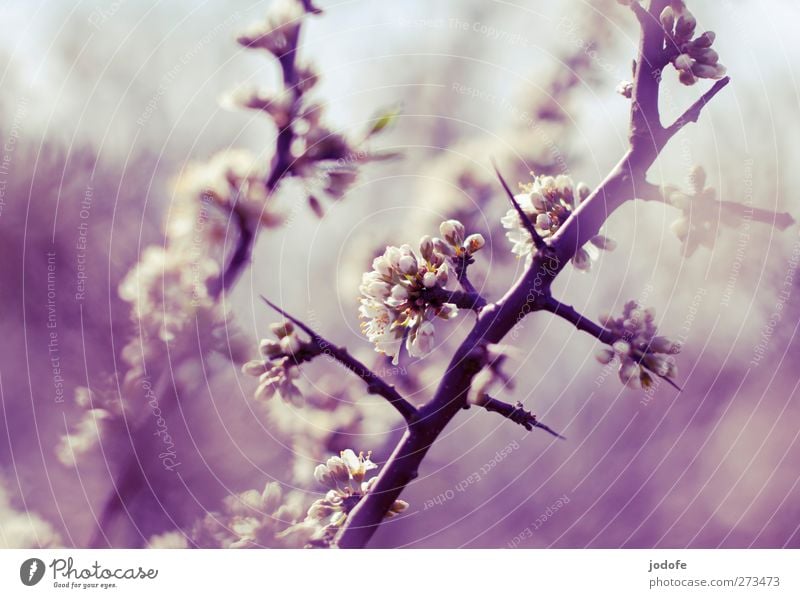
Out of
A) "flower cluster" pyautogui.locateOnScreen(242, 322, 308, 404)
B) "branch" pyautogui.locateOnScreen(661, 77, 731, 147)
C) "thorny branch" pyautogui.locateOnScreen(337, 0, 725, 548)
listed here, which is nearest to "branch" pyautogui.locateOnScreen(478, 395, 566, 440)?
"thorny branch" pyautogui.locateOnScreen(337, 0, 725, 548)

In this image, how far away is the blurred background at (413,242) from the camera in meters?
0.61

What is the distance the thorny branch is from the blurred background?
0.08 m

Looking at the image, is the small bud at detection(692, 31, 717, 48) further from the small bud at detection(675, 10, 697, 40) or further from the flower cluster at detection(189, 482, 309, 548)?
the flower cluster at detection(189, 482, 309, 548)

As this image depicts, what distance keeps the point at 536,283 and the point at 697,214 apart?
181 millimetres

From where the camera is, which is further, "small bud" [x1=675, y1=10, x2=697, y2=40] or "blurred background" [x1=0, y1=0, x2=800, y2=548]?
"blurred background" [x1=0, y1=0, x2=800, y2=548]

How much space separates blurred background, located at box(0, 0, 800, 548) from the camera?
2.00 feet

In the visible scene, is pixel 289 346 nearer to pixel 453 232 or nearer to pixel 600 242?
pixel 453 232

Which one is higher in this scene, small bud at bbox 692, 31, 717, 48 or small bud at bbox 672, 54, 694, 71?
small bud at bbox 692, 31, 717, 48

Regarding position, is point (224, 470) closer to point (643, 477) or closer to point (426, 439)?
point (426, 439)

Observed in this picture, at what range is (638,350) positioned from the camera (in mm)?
489

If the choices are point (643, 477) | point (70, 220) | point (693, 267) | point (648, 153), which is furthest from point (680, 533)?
point (70, 220)

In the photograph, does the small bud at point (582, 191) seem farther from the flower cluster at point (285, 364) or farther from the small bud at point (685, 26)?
the flower cluster at point (285, 364)

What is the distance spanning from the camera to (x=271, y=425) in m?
0.63
